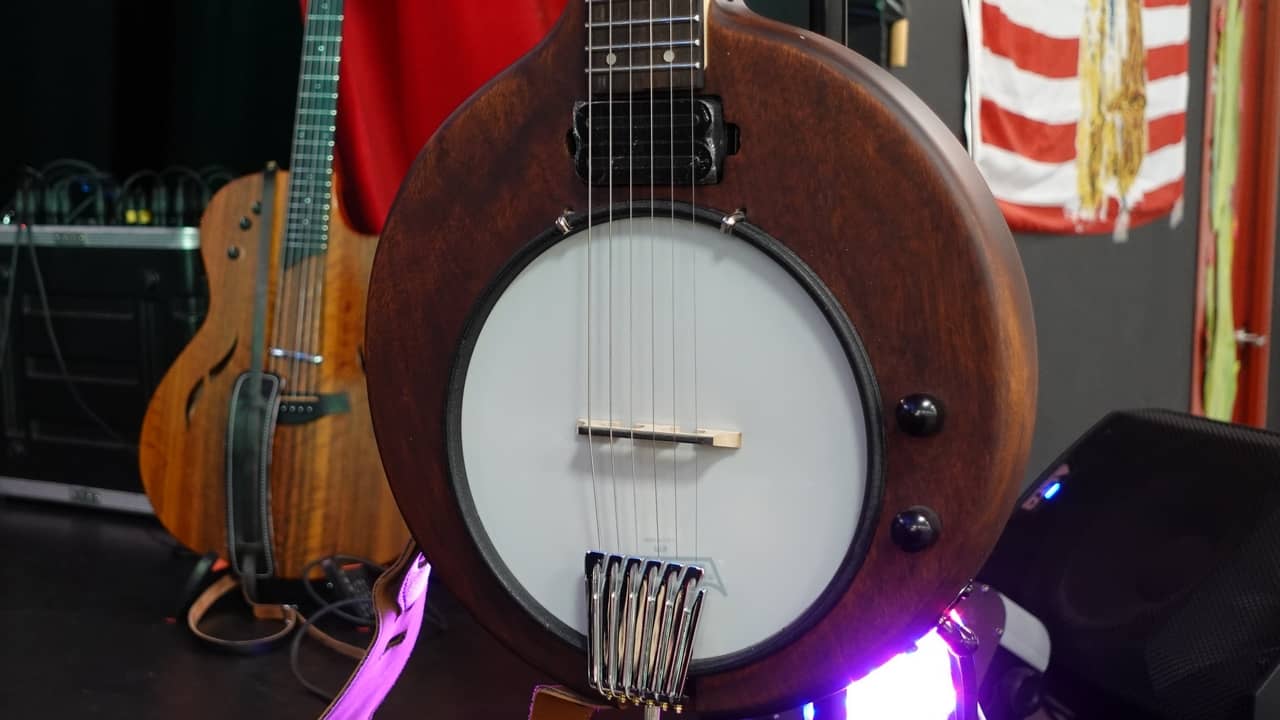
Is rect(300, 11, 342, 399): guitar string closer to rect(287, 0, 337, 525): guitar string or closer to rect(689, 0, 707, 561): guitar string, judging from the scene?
rect(287, 0, 337, 525): guitar string

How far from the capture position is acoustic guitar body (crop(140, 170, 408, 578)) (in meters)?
1.53

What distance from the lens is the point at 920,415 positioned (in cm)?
60

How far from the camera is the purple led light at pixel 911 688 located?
2.57 ft

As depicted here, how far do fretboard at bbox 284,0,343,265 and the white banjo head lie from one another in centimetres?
90

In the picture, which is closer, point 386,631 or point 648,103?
point 648,103

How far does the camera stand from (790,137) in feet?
2.08

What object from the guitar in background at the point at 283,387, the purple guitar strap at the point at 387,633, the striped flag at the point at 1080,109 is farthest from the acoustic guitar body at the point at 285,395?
the striped flag at the point at 1080,109

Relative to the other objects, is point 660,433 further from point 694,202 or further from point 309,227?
point 309,227

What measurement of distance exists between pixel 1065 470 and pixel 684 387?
483mm

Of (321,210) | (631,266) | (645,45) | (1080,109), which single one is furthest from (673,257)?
(1080,109)

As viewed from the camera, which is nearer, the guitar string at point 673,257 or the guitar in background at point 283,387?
the guitar string at point 673,257

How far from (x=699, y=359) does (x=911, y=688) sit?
1.12ft

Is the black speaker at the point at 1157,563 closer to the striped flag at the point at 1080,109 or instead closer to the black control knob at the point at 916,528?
the black control knob at the point at 916,528

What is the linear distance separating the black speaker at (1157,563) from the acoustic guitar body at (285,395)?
99 centimetres
